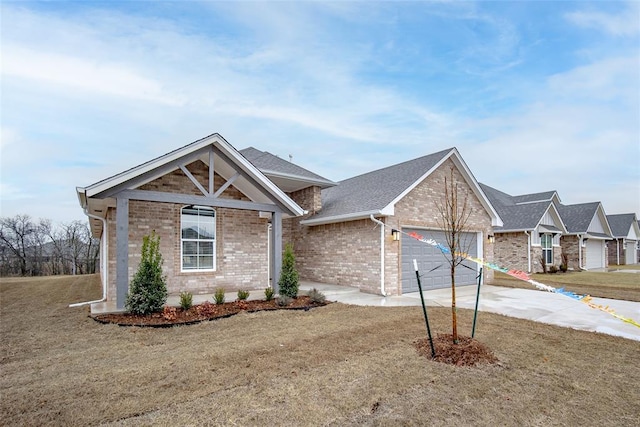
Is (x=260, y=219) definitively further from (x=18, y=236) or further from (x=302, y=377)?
(x=18, y=236)

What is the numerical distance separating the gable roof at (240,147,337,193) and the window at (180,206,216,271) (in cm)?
331

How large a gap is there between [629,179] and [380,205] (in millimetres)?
30592

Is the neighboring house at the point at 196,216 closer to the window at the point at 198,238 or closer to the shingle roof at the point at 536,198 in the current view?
the window at the point at 198,238

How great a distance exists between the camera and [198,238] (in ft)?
34.1

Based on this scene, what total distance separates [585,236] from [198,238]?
2806cm

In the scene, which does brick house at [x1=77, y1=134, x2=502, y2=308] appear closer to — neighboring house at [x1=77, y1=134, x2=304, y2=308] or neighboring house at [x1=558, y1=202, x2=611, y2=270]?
neighboring house at [x1=77, y1=134, x2=304, y2=308]

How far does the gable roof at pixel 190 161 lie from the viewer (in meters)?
7.74

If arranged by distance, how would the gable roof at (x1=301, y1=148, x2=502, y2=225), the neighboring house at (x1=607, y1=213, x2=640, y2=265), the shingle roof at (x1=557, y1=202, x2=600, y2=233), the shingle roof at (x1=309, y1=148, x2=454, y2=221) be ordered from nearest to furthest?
the gable roof at (x1=301, y1=148, x2=502, y2=225) → the shingle roof at (x1=309, y1=148, x2=454, y2=221) → the shingle roof at (x1=557, y1=202, x2=600, y2=233) → the neighboring house at (x1=607, y1=213, x2=640, y2=265)

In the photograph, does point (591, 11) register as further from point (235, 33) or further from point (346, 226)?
point (235, 33)

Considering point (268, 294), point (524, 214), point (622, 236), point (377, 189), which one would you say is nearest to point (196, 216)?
point (268, 294)

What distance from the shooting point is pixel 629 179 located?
95.3 feet

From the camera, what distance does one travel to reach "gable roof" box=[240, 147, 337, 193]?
13359 millimetres

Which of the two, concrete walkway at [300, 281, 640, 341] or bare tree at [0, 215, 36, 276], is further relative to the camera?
bare tree at [0, 215, 36, 276]

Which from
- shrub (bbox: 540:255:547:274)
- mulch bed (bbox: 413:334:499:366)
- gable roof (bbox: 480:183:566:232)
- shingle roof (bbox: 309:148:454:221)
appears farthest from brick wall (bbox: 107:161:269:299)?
shrub (bbox: 540:255:547:274)
